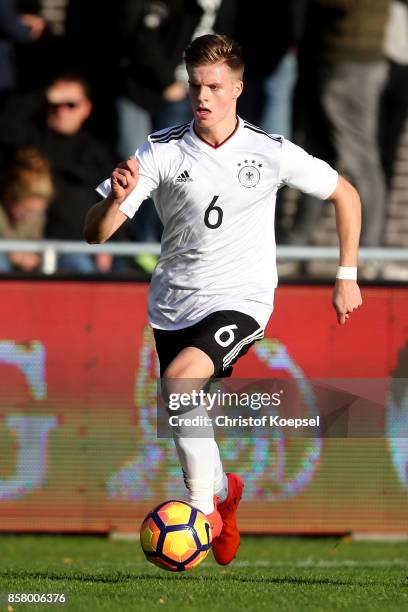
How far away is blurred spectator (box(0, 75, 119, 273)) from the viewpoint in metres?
11.8

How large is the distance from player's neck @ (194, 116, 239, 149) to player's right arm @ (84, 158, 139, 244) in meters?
0.59

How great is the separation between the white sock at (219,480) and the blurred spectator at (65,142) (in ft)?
12.8

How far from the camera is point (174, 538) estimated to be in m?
7.28

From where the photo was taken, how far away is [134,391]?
11.0 metres

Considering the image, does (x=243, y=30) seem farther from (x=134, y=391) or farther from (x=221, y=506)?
(x=221, y=506)

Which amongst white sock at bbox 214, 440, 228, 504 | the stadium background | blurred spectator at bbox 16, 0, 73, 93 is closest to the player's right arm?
white sock at bbox 214, 440, 228, 504

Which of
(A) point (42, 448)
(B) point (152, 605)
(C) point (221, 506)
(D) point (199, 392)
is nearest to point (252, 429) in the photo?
(A) point (42, 448)

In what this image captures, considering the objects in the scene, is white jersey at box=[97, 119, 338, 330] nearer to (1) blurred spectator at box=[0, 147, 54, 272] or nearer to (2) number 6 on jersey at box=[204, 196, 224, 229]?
(2) number 6 on jersey at box=[204, 196, 224, 229]

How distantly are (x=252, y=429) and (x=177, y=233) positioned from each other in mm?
3241

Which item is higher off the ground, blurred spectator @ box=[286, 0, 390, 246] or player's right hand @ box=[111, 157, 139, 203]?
player's right hand @ box=[111, 157, 139, 203]

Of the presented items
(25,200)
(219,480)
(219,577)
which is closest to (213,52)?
(219,480)

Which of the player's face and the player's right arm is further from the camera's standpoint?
the player's face

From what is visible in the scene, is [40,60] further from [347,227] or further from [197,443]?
[197,443]

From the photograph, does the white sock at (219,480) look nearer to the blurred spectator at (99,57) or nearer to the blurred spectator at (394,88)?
the blurred spectator at (99,57)
